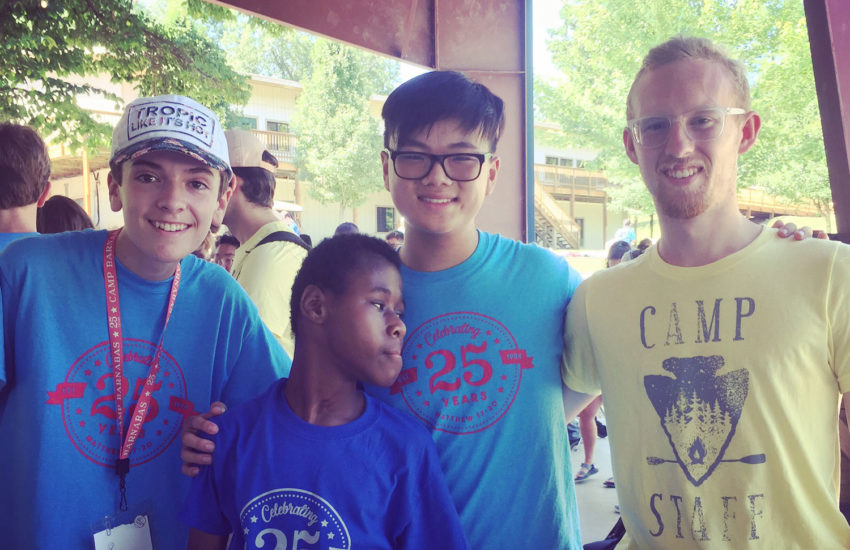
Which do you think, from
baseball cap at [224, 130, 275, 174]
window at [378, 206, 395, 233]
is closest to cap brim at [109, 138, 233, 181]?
baseball cap at [224, 130, 275, 174]

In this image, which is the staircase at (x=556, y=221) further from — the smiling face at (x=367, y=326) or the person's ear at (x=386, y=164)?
the smiling face at (x=367, y=326)

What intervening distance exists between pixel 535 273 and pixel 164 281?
122cm

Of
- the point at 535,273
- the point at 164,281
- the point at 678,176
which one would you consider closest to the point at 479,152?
the point at 535,273

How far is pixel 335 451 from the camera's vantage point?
1791 mm

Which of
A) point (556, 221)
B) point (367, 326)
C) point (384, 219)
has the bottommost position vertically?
point (367, 326)

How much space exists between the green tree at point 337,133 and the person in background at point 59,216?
2322 cm

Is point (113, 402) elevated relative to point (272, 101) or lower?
lower

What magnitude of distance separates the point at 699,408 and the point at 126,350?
1.72 meters

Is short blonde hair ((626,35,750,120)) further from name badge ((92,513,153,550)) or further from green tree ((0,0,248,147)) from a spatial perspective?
green tree ((0,0,248,147))

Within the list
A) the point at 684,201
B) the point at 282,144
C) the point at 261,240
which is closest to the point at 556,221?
the point at 282,144

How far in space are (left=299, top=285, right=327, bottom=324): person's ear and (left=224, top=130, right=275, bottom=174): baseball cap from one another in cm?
222

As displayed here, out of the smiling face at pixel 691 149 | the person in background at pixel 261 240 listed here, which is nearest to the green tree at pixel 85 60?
the person in background at pixel 261 240

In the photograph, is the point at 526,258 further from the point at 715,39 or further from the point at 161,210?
the point at 715,39

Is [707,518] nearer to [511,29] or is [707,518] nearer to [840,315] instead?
[840,315]
